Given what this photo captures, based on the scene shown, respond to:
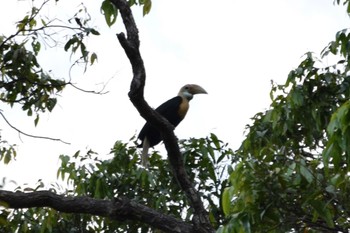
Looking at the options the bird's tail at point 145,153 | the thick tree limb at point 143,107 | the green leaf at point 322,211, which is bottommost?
the green leaf at point 322,211

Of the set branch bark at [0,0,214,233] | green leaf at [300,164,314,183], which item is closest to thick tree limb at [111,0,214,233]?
branch bark at [0,0,214,233]

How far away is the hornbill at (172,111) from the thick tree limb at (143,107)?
1.49m

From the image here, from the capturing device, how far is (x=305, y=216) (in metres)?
3.10

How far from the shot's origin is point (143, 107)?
3.09 m

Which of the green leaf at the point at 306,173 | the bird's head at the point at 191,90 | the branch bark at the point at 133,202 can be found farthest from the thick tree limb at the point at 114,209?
the bird's head at the point at 191,90

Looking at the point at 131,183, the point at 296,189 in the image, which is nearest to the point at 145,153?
the point at 131,183

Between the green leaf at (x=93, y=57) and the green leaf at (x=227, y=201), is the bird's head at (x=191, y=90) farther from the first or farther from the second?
the green leaf at (x=227, y=201)

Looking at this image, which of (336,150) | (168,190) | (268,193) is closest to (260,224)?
(268,193)

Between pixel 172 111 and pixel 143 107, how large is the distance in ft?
9.15

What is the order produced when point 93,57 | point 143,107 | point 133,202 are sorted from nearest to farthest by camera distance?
1. point 143,107
2. point 133,202
3. point 93,57

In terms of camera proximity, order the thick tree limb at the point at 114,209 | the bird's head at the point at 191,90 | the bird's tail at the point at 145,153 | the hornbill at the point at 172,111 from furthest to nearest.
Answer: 1. the bird's head at the point at 191,90
2. the hornbill at the point at 172,111
3. the bird's tail at the point at 145,153
4. the thick tree limb at the point at 114,209

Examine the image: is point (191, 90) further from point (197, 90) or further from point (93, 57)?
point (93, 57)

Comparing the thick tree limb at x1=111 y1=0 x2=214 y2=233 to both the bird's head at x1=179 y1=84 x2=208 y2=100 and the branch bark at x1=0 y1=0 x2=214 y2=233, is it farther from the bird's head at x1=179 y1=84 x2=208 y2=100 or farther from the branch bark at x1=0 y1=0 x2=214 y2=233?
the bird's head at x1=179 y1=84 x2=208 y2=100

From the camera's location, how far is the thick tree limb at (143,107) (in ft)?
9.81
